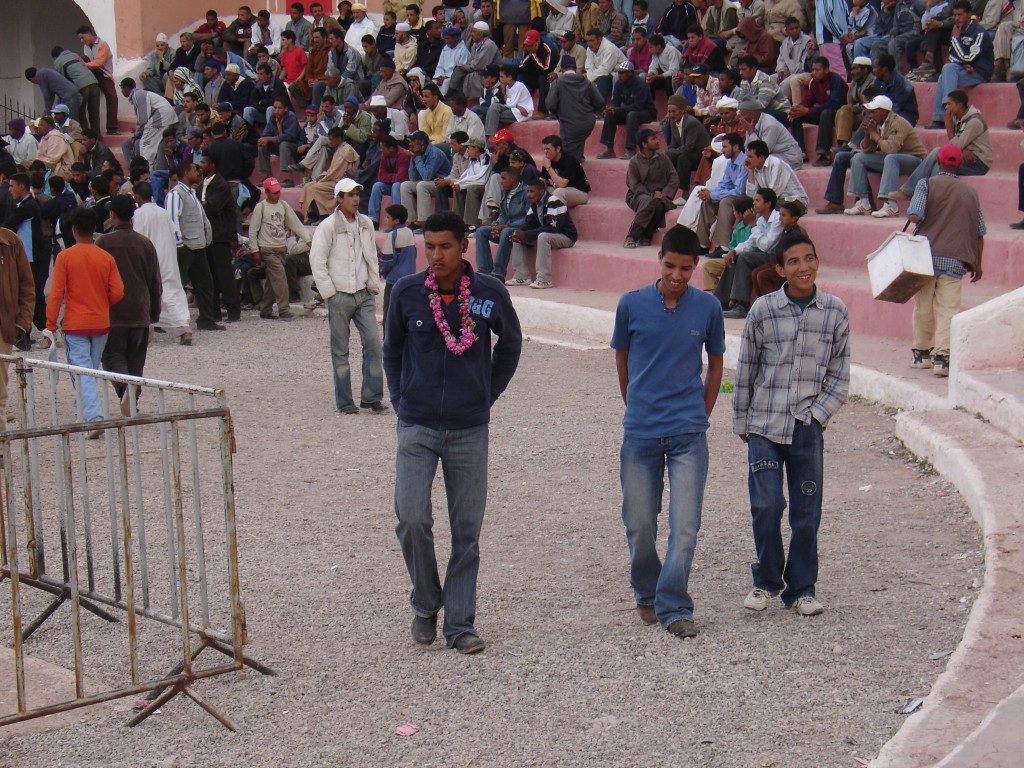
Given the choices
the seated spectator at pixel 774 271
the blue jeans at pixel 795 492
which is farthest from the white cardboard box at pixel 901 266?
the blue jeans at pixel 795 492

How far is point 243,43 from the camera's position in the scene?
2364 centimetres

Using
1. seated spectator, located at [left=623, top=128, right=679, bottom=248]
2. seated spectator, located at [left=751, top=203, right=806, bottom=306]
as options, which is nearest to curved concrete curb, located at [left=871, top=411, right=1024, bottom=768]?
seated spectator, located at [left=751, top=203, right=806, bottom=306]

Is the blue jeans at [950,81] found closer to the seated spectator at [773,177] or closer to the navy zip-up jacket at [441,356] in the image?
the seated spectator at [773,177]

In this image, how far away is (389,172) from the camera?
1808 centimetres

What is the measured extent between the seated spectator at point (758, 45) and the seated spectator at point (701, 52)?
25cm

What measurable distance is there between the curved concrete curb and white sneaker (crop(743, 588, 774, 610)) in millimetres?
851

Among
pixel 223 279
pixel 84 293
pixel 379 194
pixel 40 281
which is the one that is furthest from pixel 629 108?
pixel 84 293

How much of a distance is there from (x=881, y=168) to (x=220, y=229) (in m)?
7.35

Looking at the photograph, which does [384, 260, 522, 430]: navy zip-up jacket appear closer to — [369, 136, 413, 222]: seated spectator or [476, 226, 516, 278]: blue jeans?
[476, 226, 516, 278]: blue jeans

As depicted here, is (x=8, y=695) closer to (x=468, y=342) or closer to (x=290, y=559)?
(x=290, y=559)

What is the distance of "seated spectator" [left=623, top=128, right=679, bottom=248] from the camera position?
1538cm

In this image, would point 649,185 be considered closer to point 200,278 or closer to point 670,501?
point 200,278

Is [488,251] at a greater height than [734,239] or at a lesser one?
lesser

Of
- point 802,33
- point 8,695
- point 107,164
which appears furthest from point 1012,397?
point 107,164
